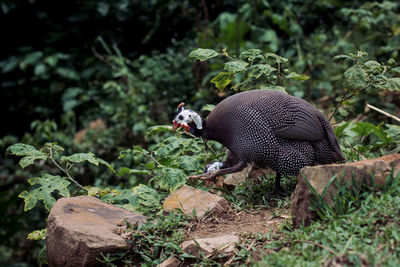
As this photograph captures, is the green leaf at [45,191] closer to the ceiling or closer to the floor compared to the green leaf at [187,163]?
closer to the ceiling

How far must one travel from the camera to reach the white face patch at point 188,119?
361cm

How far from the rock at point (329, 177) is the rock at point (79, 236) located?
1.15 m

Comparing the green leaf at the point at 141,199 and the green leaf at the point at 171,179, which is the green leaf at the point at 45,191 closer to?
the green leaf at the point at 141,199

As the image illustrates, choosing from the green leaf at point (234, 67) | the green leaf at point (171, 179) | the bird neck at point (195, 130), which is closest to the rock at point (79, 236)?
the green leaf at point (171, 179)

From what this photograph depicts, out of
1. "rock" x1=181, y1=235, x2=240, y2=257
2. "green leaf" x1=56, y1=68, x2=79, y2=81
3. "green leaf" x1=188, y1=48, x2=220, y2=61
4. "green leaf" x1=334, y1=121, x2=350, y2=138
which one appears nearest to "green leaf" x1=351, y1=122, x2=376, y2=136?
"green leaf" x1=334, y1=121, x2=350, y2=138

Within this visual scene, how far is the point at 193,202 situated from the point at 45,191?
113 cm

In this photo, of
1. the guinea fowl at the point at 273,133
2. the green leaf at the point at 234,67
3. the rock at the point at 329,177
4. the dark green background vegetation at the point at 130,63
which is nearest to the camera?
the rock at the point at 329,177

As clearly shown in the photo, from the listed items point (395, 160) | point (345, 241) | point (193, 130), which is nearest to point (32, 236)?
point (193, 130)

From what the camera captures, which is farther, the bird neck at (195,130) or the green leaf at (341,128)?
the green leaf at (341,128)

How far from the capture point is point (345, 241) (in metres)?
2.52

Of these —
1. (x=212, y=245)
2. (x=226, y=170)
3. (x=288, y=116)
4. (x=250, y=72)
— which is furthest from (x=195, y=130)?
(x=212, y=245)

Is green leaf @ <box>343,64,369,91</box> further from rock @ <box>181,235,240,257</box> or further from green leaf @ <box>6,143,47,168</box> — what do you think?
green leaf @ <box>6,143,47,168</box>

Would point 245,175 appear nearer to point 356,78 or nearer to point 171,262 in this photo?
point 356,78

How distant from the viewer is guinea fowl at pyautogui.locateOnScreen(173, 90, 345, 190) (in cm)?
339
